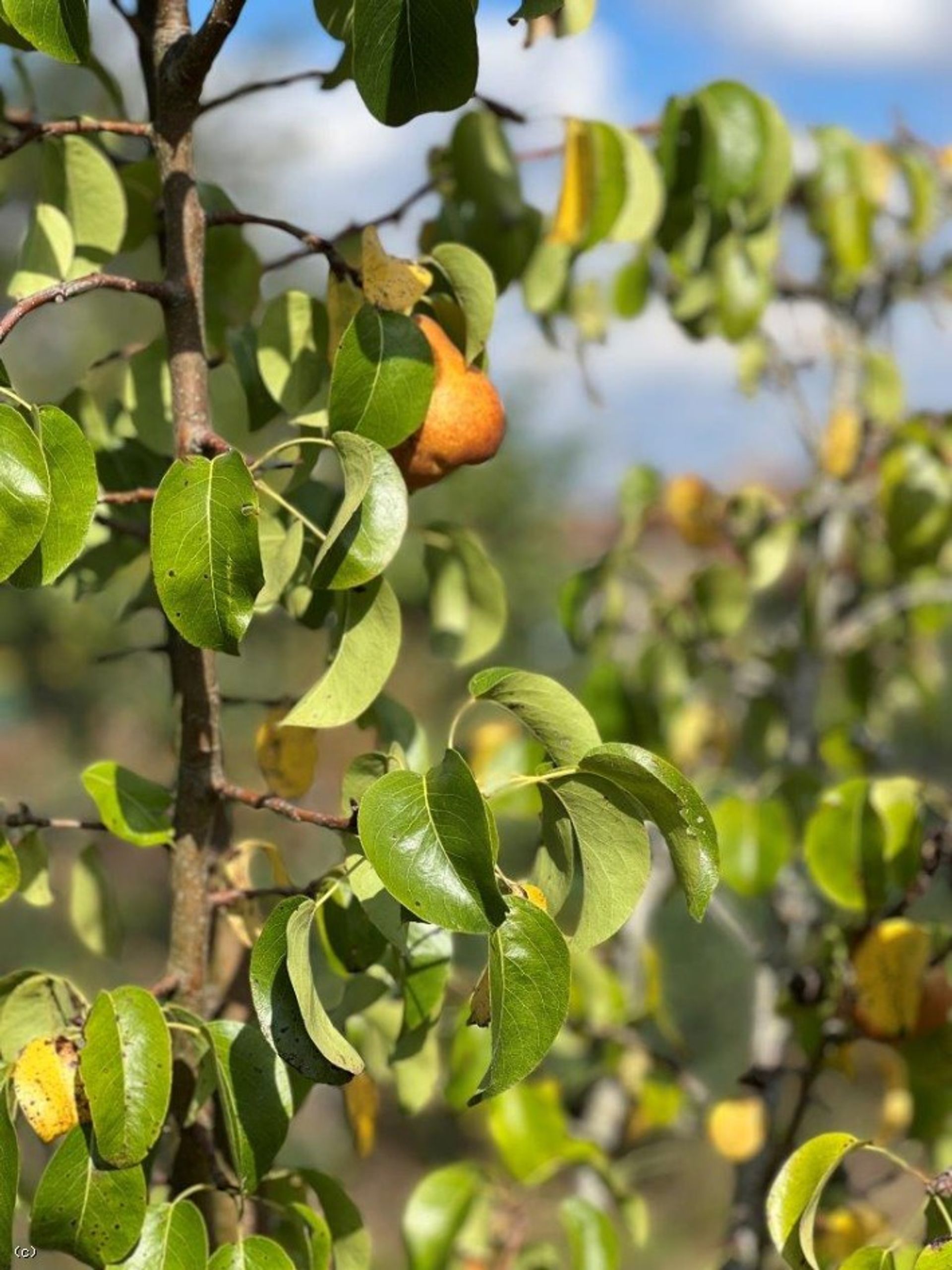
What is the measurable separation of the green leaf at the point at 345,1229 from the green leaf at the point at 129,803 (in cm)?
17

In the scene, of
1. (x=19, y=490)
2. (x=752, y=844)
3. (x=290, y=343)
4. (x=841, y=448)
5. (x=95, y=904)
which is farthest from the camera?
(x=841, y=448)

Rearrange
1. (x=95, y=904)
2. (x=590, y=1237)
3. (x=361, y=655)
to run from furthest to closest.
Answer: (x=590, y=1237), (x=95, y=904), (x=361, y=655)

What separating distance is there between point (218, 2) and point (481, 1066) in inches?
30.1

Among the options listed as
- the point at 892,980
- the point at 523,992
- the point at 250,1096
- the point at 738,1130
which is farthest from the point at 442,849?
the point at 738,1130

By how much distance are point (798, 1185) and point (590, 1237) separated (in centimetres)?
46

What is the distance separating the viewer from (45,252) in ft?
2.42

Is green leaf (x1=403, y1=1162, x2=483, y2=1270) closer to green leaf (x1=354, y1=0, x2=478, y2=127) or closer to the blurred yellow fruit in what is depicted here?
green leaf (x1=354, y1=0, x2=478, y2=127)

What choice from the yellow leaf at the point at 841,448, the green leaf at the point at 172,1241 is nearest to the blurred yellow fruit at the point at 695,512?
the yellow leaf at the point at 841,448

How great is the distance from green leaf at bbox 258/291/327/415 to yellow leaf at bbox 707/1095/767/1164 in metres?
0.75

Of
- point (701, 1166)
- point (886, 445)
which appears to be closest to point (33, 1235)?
point (886, 445)

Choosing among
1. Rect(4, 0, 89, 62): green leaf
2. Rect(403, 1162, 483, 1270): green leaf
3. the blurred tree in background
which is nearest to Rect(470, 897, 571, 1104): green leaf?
the blurred tree in background

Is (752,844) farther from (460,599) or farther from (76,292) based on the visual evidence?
(76,292)

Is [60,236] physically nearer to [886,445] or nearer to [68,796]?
[886,445]

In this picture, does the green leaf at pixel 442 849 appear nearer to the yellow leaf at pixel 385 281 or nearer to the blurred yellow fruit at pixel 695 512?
the yellow leaf at pixel 385 281
